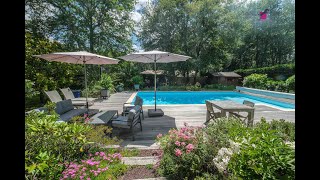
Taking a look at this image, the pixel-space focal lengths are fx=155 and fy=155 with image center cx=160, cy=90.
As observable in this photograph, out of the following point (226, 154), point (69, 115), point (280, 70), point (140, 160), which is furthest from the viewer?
point (280, 70)

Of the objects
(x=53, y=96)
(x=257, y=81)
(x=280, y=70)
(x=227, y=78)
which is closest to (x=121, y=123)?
(x=53, y=96)

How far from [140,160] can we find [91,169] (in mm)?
929

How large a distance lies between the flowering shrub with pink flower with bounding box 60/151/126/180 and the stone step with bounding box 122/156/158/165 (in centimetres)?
18

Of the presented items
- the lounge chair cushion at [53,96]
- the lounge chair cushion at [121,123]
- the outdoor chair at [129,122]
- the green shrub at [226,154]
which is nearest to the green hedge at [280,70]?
the green shrub at [226,154]

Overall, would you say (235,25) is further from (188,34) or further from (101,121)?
(101,121)

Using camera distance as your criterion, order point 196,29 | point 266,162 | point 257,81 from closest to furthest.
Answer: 1. point 266,162
2. point 257,81
3. point 196,29

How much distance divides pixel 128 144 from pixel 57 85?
8152mm

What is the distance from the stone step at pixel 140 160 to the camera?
3077 mm

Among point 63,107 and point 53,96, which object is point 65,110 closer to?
point 63,107

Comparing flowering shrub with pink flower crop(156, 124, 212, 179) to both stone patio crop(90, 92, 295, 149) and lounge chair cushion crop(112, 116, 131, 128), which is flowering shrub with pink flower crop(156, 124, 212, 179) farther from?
lounge chair cushion crop(112, 116, 131, 128)

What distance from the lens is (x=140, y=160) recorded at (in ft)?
10.4

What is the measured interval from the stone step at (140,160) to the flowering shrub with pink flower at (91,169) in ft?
0.58
